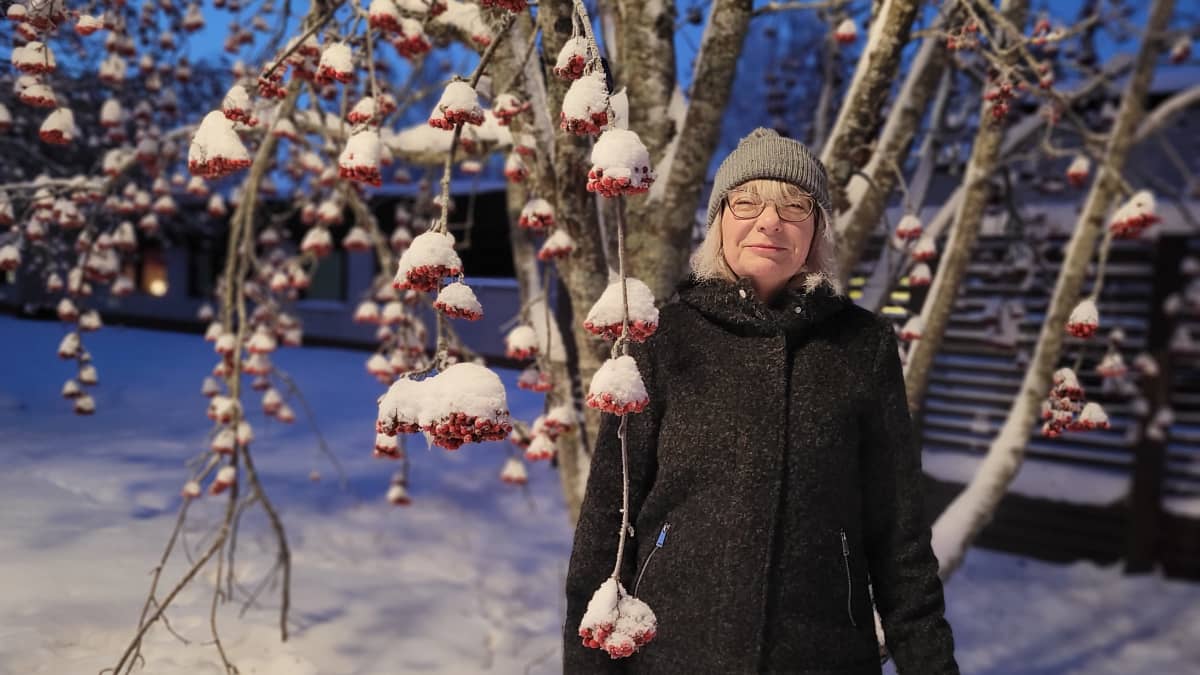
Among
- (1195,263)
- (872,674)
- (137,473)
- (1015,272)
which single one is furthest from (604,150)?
(1195,263)

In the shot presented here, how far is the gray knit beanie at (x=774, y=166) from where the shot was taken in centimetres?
156

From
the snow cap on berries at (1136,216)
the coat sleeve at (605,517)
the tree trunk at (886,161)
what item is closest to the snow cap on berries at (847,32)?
the tree trunk at (886,161)

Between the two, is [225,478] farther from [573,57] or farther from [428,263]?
[573,57]

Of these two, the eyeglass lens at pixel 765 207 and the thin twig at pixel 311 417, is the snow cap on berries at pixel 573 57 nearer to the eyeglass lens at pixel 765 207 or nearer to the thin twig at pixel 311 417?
the eyeglass lens at pixel 765 207

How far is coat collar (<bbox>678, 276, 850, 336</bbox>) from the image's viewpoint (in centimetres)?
156

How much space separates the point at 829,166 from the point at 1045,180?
14.7 ft

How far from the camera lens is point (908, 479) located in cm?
155

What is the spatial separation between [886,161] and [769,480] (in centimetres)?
167

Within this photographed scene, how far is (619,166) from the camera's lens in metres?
1.06

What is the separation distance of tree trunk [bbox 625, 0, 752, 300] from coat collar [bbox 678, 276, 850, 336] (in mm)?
881

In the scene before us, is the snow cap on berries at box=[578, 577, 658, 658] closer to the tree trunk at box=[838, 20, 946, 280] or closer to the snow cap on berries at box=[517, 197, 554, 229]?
the snow cap on berries at box=[517, 197, 554, 229]

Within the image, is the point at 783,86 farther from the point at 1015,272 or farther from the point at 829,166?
the point at 829,166

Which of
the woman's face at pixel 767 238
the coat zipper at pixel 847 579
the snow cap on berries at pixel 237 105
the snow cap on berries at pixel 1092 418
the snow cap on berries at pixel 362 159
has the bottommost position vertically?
the coat zipper at pixel 847 579

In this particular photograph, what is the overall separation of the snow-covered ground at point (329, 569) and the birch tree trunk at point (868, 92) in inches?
105
